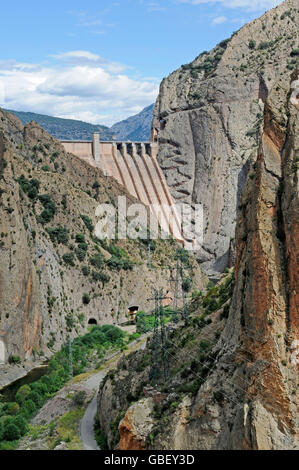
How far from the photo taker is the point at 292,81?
27281 mm

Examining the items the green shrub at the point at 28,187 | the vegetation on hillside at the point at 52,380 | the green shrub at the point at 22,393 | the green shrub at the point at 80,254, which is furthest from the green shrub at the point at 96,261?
A: the green shrub at the point at 22,393

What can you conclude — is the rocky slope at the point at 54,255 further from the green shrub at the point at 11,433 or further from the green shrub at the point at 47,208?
the green shrub at the point at 11,433

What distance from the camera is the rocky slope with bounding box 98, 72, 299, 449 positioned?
22.4m

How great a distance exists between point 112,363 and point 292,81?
119 feet

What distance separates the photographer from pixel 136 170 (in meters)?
102

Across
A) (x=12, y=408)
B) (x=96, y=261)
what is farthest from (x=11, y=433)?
(x=96, y=261)

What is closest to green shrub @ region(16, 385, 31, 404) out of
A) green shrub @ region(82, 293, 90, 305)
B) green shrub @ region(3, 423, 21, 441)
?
green shrub @ region(3, 423, 21, 441)

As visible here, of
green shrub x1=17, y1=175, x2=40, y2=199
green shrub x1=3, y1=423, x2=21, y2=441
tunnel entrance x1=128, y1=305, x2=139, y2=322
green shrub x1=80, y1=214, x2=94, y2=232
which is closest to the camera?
green shrub x1=3, y1=423, x2=21, y2=441

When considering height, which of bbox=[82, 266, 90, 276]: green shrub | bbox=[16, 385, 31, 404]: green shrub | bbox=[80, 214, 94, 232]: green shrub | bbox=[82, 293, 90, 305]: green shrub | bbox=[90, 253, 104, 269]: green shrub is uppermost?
bbox=[80, 214, 94, 232]: green shrub

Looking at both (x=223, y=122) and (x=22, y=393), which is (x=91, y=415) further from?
(x=223, y=122)

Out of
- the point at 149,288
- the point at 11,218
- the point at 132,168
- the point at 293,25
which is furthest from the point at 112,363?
the point at 293,25

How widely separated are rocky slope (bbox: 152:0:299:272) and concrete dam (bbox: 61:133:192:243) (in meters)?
2.07

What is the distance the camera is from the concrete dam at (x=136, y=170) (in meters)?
98.1

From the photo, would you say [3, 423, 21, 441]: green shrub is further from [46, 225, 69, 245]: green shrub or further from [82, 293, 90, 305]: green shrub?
[46, 225, 69, 245]: green shrub
